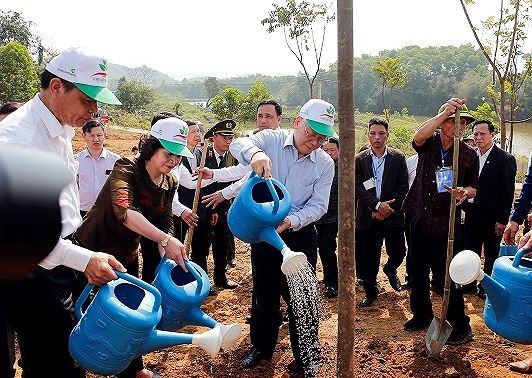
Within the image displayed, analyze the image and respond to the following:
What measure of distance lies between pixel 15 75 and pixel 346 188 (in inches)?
966

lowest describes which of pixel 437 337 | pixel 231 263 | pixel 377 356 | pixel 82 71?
pixel 231 263

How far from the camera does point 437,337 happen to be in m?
3.18

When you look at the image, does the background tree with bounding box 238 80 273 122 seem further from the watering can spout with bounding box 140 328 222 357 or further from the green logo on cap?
the watering can spout with bounding box 140 328 222 357

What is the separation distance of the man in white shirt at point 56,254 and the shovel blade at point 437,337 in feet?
6.91

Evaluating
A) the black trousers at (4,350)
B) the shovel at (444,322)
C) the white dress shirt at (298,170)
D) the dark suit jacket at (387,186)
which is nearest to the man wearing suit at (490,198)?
the dark suit jacket at (387,186)

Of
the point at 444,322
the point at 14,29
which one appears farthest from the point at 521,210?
the point at 14,29


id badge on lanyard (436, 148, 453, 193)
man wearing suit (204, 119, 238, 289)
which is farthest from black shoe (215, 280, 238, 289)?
id badge on lanyard (436, 148, 453, 193)

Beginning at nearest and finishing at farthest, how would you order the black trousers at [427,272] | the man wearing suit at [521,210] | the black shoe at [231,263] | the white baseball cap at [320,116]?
the white baseball cap at [320,116] < the man wearing suit at [521,210] < the black trousers at [427,272] < the black shoe at [231,263]

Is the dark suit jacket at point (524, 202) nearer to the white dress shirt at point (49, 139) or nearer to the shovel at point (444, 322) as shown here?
the shovel at point (444, 322)

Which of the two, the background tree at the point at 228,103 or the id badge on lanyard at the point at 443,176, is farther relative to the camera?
the background tree at the point at 228,103

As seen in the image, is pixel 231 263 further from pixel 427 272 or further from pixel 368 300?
pixel 427 272

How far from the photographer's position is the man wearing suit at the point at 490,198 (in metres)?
4.41

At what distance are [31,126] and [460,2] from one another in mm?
5830

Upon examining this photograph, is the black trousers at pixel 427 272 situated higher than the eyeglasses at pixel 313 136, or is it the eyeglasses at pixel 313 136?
the eyeglasses at pixel 313 136
